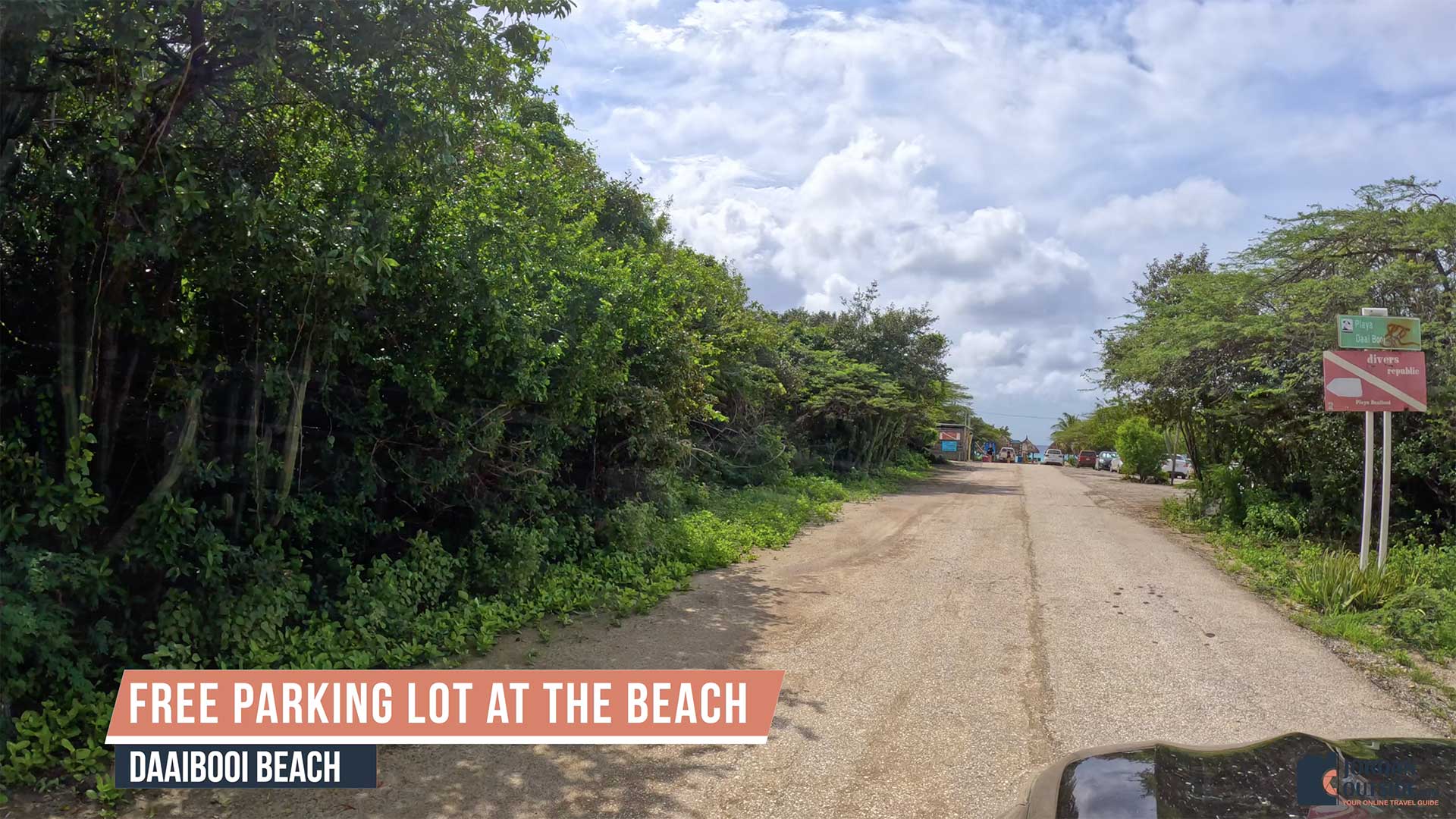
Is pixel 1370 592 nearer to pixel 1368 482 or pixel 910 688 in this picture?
pixel 1368 482

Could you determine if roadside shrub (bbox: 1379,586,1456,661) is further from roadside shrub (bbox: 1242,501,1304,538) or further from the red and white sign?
roadside shrub (bbox: 1242,501,1304,538)

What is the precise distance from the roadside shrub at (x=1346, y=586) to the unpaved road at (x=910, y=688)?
0.62 meters

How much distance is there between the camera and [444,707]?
575 cm

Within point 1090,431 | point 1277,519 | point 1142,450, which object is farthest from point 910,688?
point 1090,431

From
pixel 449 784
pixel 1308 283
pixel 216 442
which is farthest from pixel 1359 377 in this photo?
pixel 216 442

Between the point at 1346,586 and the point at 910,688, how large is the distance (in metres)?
5.51

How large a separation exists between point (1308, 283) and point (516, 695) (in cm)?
1253

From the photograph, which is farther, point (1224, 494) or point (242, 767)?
point (1224, 494)

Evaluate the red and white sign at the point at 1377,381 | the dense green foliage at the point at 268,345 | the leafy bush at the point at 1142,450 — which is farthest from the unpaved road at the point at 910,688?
the leafy bush at the point at 1142,450

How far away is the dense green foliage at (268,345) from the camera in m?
4.84

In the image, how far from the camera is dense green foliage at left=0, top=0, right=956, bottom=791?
4840 mm

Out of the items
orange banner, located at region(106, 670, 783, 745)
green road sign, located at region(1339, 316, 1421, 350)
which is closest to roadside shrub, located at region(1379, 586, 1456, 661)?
green road sign, located at region(1339, 316, 1421, 350)

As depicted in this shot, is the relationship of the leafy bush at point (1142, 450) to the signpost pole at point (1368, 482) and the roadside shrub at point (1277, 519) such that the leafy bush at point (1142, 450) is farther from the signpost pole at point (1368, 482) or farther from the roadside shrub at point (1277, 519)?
the signpost pole at point (1368, 482)

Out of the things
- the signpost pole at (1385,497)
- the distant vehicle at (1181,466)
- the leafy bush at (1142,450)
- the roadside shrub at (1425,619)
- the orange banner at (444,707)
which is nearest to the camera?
the orange banner at (444,707)
